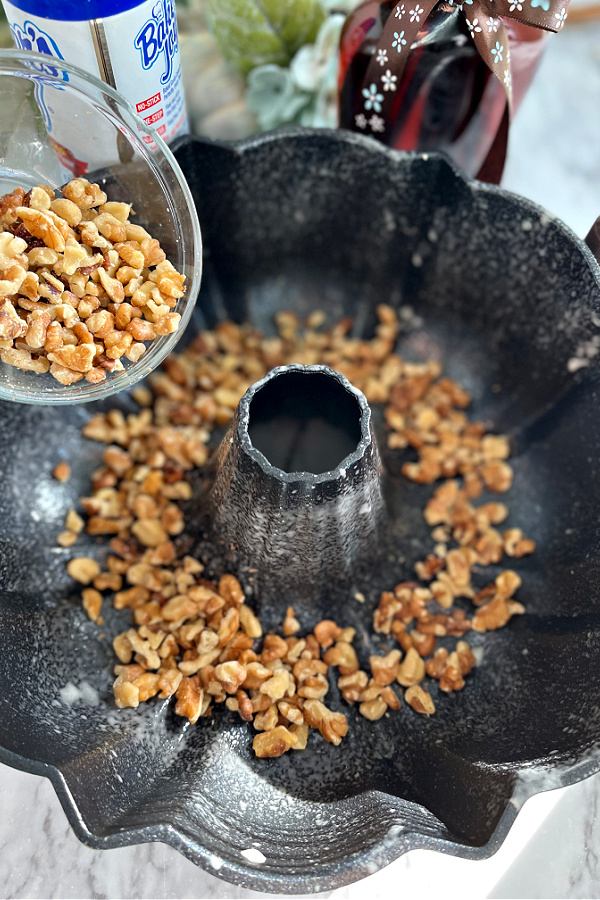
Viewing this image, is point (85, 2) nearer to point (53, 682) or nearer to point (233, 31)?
point (233, 31)

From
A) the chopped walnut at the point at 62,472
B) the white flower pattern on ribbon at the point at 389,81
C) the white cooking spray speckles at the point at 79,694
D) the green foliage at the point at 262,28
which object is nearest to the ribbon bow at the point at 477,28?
the white flower pattern on ribbon at the point at 389,81

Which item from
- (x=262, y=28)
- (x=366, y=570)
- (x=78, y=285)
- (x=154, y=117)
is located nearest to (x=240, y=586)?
(x=366, y=570)

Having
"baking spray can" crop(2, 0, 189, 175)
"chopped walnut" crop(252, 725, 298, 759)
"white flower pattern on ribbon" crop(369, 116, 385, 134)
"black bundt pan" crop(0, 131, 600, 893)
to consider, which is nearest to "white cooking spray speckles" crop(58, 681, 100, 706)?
"black bundt pan" crop(0, 131, 600, 893)

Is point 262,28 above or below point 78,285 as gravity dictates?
above

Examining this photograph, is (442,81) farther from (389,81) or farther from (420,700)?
(420,700)

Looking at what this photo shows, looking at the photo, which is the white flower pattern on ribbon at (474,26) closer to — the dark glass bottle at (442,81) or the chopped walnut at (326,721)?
the dark glass bottle at (442,81)

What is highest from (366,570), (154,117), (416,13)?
(416,13)

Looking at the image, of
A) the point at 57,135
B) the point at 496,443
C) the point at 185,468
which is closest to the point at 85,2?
the point at 57,135
